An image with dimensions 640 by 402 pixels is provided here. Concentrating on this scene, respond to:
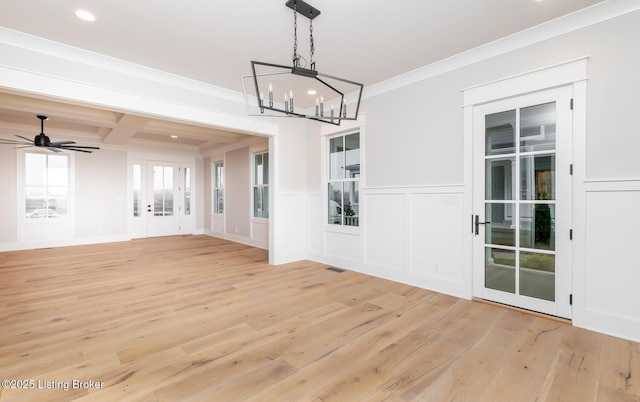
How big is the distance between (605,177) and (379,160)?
245 cm

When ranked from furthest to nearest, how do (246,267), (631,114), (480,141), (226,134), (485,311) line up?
(226,134), (246,267), (480,141), (485,311), (631,114)

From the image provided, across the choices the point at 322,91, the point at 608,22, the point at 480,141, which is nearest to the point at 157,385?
the point at 480,141

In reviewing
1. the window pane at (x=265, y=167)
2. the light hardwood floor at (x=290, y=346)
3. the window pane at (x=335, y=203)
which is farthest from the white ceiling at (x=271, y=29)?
the window pane at (x=265, y=167)

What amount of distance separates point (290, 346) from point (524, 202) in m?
2.76

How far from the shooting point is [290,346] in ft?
7.76

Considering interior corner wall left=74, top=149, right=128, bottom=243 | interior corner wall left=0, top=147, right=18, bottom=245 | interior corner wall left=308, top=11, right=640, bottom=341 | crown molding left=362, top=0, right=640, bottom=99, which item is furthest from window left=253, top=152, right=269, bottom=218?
interior corner wall left=0, top=147, right=18, bottom=245

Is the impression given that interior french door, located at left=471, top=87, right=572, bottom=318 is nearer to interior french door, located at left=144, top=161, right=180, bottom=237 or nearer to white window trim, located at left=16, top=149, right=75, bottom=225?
interior french door, located at left=144, top=161, right=180, bottom=237

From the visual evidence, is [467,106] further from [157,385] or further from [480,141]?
[157,385]

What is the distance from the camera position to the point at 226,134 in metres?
6.91

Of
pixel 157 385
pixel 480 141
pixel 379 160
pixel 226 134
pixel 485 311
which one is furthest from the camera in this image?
pixel 226 134

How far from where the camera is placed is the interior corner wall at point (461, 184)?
8.16 feet

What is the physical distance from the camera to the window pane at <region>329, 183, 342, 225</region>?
5039mm

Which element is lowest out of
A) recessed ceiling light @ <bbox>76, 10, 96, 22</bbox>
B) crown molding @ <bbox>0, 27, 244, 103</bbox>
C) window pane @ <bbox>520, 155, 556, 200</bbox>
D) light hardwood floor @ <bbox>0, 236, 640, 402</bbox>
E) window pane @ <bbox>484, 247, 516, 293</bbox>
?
light hardwood floor @ <bbox>0, 236, 640, 402</bbox>

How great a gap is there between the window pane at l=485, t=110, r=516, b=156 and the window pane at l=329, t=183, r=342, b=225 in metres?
2.39
